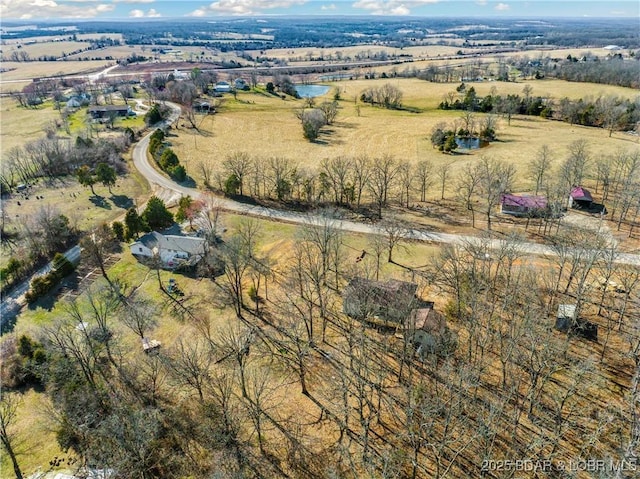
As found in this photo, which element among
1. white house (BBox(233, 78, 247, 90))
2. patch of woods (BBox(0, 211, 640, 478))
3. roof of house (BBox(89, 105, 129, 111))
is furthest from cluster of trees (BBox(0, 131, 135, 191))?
white house (BBox(233, 78, 247, 90))

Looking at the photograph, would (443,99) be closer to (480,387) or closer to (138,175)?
(138,175)

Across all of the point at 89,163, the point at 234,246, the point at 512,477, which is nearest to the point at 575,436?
the point at 512,477

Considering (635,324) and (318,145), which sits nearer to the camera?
(635,324)

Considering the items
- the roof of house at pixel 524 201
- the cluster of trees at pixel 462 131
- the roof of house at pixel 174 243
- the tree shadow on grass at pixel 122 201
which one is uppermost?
the cluster of trees at pixel 462 131

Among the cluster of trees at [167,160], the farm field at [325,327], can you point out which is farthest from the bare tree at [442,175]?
the cluster of trees at [167,160]

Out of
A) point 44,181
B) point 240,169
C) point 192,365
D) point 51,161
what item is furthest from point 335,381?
point 51,161

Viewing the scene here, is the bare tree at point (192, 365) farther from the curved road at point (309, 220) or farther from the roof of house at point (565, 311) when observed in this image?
the roof of house at point (565, 311)

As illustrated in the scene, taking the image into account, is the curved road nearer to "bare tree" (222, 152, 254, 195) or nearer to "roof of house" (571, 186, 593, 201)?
"bare tree" (222, 152, 254, 195)
